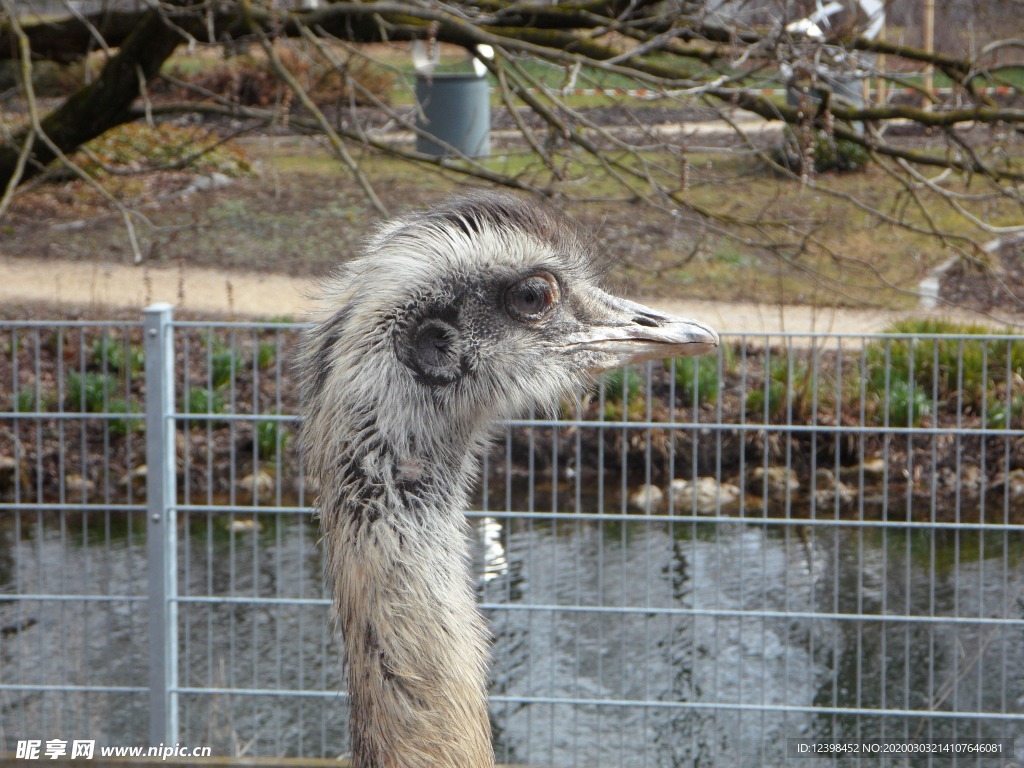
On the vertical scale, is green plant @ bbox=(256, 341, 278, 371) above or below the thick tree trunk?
below

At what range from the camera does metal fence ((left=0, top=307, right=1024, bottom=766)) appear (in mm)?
4125

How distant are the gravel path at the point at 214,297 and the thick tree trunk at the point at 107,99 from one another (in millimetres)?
2879

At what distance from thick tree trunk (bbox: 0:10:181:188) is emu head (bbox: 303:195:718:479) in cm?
399

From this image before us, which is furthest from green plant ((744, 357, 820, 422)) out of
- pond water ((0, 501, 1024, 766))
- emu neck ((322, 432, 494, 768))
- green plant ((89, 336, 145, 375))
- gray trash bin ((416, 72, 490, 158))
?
gray trash bin ((416, 72, 490, 158))

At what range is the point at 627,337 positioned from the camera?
2.48 meters

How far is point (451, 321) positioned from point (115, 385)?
5897 millimetres

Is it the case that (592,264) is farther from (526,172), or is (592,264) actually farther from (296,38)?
(296,38)

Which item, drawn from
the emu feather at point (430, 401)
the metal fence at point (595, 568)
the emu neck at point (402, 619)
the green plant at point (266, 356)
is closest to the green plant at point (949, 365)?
the metal fence at point (595, 568)

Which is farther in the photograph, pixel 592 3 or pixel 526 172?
pixel 592 3

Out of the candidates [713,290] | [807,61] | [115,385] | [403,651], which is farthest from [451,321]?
[713,290]

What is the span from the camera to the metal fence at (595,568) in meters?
4.12

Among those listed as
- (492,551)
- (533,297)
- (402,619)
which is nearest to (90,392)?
(492,551)

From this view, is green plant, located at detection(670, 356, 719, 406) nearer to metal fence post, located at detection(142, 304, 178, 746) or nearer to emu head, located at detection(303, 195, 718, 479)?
metal fence post, located at detection(142, 304, 178, 746)

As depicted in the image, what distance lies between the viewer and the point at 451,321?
230cm
